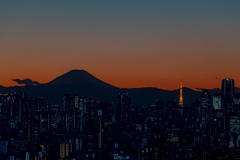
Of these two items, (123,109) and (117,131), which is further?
(123,109)

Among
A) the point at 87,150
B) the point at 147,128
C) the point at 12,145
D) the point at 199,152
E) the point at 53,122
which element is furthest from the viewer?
the point at 53,122

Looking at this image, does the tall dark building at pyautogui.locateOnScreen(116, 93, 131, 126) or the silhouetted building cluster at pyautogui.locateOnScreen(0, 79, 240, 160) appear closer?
the silhouetted building cluster at pyautogui.locateOnScreen(0, 79, 240, 160)

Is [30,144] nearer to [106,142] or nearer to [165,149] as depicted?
[106,142]

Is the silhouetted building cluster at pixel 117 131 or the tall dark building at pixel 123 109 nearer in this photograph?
the silhouetted building cluster at pixel 117 131

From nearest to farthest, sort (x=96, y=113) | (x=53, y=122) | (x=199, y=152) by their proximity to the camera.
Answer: (x=199, y=152) < (x=53, y=122) < (x=96, y=113)

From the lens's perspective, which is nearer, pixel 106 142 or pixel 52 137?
pixel 106 142

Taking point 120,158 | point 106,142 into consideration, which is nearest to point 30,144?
point 106,142
